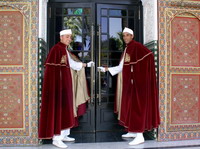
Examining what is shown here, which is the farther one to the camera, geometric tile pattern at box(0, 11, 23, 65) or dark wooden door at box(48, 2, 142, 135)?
dark wooden door at box(48, 2, 142, 135)

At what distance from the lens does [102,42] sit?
12.6 feet

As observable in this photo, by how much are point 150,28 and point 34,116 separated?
2447 millimetres

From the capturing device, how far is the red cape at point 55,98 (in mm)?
2973

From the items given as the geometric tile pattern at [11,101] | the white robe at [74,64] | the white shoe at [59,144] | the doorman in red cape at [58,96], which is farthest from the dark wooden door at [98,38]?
the geometric tile pattern at [11,101]

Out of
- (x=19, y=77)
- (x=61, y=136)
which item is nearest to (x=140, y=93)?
(x=61, y=136)

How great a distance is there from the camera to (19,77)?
3.15m

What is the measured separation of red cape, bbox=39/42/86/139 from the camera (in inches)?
117

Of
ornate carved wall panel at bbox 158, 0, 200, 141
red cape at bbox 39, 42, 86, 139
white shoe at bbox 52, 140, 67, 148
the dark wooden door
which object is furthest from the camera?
the dark wooden door

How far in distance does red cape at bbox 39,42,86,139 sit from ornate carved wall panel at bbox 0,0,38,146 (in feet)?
0.83

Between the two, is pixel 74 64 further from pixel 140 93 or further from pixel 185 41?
pixel 185 41

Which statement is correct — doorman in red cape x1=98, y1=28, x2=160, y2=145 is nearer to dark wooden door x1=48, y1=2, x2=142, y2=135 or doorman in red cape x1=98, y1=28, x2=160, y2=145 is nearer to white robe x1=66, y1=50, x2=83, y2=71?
dark wooden door x1=48, y1=2, x2=142, y2=135

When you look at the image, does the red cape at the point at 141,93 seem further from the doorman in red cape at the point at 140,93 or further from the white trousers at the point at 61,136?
the white trousers at the point at 61,136

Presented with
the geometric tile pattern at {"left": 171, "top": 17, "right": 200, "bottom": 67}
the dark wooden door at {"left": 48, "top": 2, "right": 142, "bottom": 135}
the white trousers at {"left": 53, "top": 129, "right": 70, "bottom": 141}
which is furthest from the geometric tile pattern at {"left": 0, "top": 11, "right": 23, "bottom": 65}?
the geometric tile pattern at {"left": 171, "top": 17, "right": 200, "bottom": 67}

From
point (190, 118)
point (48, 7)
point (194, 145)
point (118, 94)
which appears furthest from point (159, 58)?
point (48, 7)
